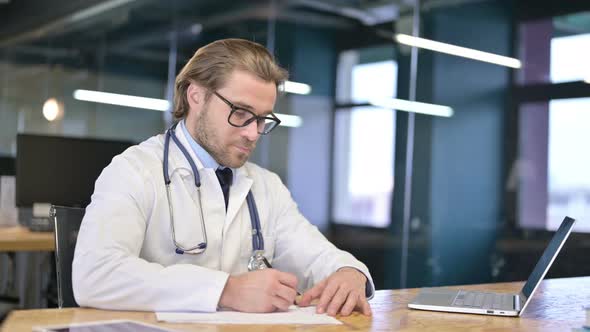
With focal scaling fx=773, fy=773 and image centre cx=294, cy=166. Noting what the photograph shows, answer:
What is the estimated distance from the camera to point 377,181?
5.00m

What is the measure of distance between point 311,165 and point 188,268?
385 centimetres

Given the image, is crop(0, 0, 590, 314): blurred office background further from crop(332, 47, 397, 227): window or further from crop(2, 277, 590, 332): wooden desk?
crop(2, 277, 590, 332): wooden desk

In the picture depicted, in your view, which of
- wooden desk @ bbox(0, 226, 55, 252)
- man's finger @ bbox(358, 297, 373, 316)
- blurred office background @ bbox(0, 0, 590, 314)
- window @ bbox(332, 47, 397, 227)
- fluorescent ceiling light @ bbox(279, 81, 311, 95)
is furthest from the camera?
fluorescent ceiling light @ bbox(279, 81, 311, 95)

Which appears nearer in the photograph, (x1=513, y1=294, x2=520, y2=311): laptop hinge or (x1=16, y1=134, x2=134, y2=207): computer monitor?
(x1=513, y1=294, x2=520, y2=311): laptop hinge

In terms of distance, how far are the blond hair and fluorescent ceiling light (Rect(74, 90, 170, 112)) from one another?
14.2 ft

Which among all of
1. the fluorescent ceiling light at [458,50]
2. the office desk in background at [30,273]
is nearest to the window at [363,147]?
the fluorescent ceiling light at [458,50]

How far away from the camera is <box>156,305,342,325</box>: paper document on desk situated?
57.4 inches

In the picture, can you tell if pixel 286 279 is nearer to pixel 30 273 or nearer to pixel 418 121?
pixel 30 273

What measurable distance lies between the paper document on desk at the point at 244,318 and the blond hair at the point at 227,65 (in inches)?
27.7

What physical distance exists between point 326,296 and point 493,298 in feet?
1.63

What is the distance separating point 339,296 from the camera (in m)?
1.67

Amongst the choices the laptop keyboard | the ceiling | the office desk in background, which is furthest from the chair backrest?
the ceiling

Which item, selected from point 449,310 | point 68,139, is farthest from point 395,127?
point 449,310

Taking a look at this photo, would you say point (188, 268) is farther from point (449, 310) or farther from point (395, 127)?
point (395, 127)
